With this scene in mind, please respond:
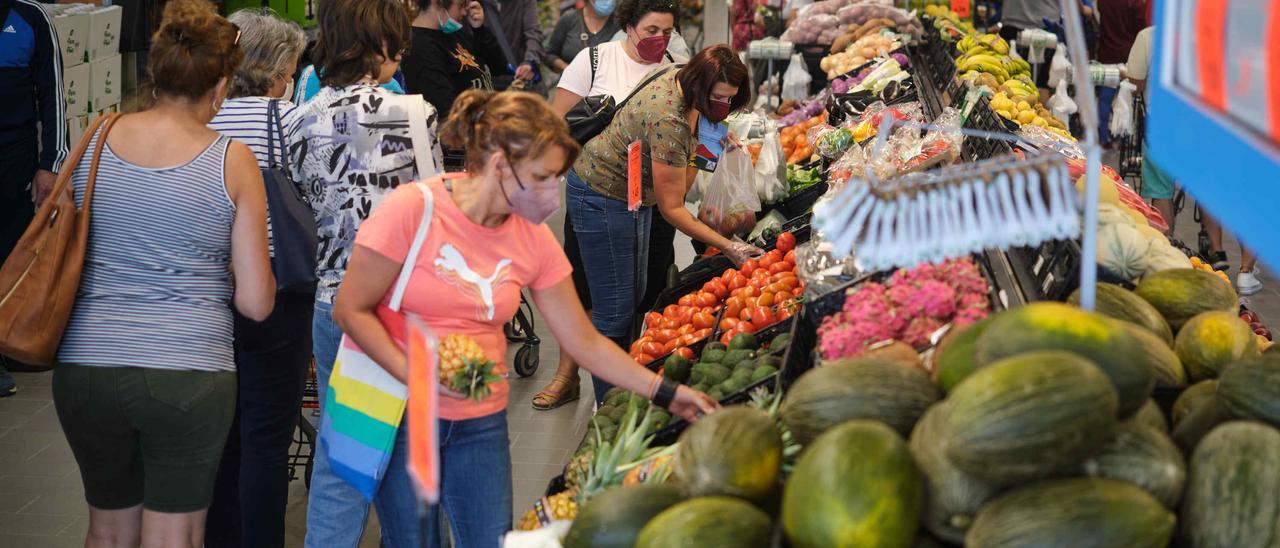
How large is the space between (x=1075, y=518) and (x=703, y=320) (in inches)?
104

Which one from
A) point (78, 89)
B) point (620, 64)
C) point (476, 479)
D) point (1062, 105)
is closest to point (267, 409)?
point (476, 479)

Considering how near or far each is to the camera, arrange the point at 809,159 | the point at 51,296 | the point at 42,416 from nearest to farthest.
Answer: the point at 51,296, the point at 42,416, the point at 809,159

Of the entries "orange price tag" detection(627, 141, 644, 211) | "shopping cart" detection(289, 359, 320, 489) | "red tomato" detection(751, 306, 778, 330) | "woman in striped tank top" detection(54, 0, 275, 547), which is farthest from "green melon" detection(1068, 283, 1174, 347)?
"shopping cart" detection(289, 359, 320, 489)

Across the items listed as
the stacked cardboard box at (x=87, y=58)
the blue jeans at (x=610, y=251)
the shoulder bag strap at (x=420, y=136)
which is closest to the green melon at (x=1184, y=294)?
the shoulder bag strap at (x=420, y=136)

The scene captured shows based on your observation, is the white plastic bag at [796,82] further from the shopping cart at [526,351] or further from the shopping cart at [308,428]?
the shopping cart at [308,428]

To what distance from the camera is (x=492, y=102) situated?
97.1 inches

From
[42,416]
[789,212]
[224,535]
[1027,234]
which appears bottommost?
[42,416]

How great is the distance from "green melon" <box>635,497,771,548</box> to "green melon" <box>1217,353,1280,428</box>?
2.33ft

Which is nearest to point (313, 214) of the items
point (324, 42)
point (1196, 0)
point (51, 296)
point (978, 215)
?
point (324, 42)

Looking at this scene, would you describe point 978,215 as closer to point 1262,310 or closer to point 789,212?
point 789,212

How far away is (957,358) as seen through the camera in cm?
189

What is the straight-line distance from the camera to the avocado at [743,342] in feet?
11.1

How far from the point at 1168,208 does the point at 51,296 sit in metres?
6.81

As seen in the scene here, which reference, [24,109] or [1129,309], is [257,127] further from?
[24,109]
